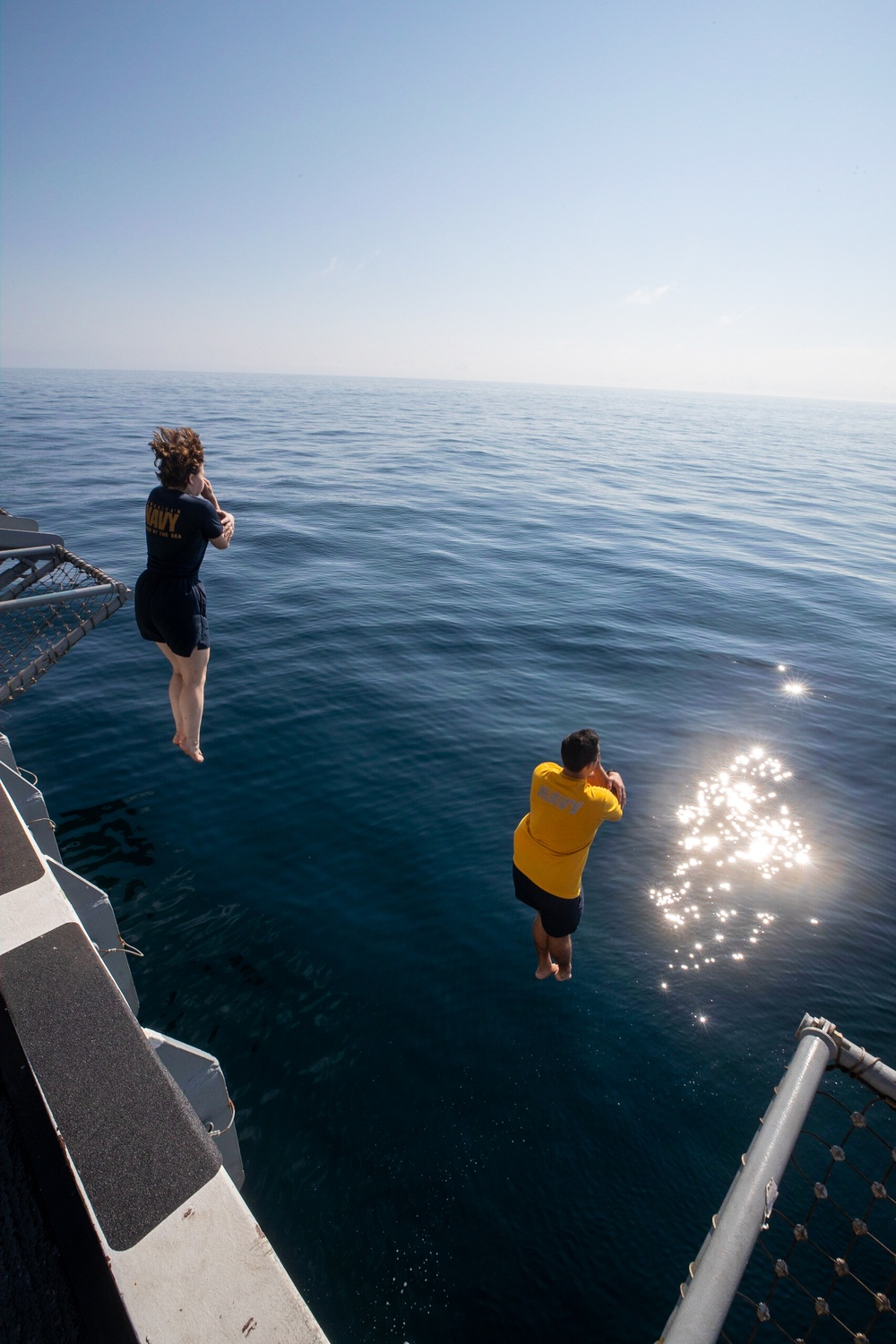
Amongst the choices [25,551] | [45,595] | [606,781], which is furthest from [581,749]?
[25,551]

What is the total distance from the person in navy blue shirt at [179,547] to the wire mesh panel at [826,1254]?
19.9ft

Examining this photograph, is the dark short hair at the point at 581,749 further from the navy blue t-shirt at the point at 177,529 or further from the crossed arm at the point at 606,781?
the navy blue t-shirt at the point at 177,529

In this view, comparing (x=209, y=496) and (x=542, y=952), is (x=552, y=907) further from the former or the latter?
(x=209, y=496)

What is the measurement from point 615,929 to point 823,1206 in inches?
114

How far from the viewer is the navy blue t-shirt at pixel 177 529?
5.27 metres

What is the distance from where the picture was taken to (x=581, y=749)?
18.0ft

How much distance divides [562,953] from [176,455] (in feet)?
19.3

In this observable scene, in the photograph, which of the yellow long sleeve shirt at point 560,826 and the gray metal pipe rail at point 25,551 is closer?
the yellow long sleeve shirt at point 560,826

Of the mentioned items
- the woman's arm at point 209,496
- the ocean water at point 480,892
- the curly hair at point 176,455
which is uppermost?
the curly hair at point 176,455

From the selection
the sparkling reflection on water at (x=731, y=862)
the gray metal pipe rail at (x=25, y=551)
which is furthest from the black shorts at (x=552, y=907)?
the gray metal pipe rail at (x=25, y=551)

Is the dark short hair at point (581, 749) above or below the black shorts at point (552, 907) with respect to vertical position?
above

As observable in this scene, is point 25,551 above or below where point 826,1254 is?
above

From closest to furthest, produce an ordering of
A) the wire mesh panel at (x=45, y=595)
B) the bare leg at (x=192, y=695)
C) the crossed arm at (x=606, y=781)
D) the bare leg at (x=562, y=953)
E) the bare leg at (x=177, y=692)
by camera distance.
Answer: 1. the crossed arm at (x=606, y=781)
2. the bare leg at (x=192, y=695)
3. the bare leg at (x=177, y=692)
4. the bare leg at (x=562, y=953)
5. the wire mesh panel at (x=45, y=595)

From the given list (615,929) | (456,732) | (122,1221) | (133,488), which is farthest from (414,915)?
(133,488)
